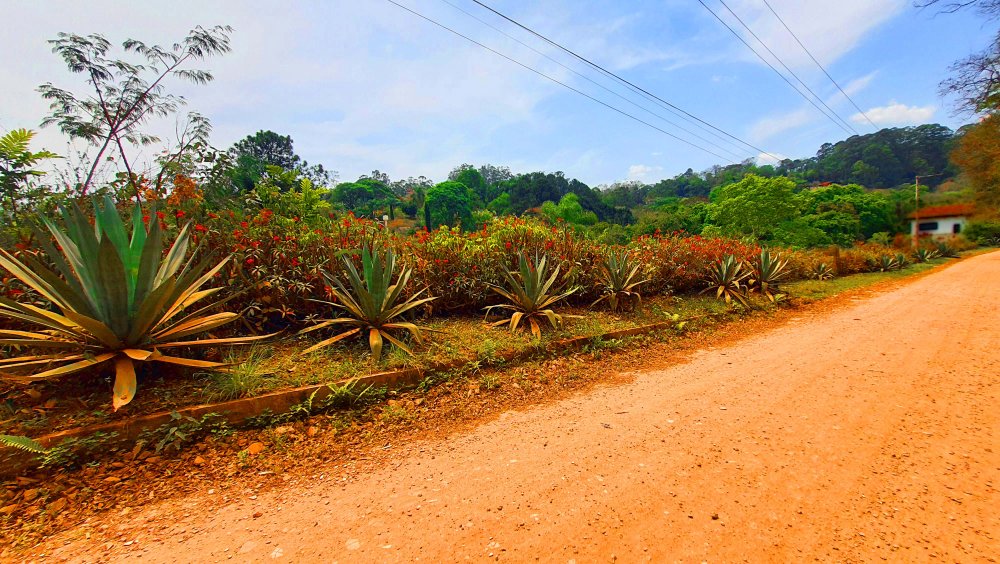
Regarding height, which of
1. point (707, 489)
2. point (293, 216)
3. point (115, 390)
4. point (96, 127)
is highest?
point (96, 127)

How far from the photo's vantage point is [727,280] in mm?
7414

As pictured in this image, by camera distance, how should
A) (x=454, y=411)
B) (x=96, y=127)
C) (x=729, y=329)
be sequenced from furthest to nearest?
(x=96, y=127) < (x=729, y=329) < (x=454, y=411)

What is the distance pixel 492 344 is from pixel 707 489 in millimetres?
2295

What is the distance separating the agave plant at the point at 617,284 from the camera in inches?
224

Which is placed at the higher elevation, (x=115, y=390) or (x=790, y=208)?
(x=790, y=208)

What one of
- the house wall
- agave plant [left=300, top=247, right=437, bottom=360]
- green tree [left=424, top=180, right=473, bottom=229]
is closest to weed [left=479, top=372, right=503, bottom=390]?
agave plant [left=300, top=247, right=437, bottom=360]

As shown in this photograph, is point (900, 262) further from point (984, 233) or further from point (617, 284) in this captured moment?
point (984, 233)

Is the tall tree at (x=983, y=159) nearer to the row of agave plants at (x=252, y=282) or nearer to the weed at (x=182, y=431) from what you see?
the row of agave plants at (x=252, y=282)

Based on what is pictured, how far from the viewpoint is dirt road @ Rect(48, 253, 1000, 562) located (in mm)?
1575

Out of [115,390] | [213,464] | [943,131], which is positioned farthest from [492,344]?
[943,131]

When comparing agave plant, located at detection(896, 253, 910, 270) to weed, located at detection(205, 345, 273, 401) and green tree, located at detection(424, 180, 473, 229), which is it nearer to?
weed, located at detection(205, 345, 273, 401)

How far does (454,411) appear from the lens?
Answer: 9.71 ft

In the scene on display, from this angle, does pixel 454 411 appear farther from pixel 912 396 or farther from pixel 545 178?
pixel 545 178

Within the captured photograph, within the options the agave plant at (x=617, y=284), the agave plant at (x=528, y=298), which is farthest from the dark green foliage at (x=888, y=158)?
the agave plant at (x=528, y=298)
